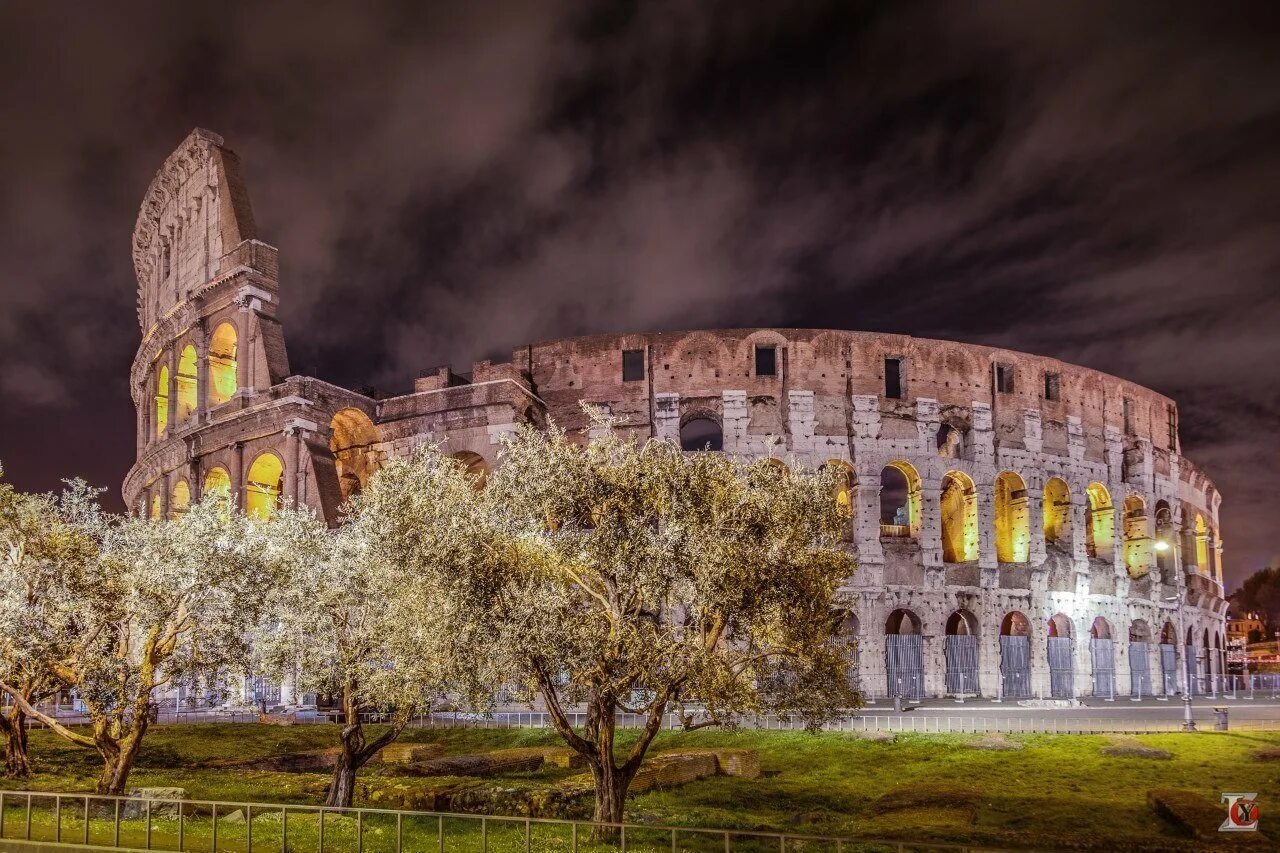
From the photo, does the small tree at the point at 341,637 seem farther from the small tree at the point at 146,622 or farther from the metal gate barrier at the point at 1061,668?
the metal gate barrier at the point at 1061,668

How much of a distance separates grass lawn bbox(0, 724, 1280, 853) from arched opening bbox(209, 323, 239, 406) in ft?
50.3

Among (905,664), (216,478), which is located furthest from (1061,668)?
(216,478)

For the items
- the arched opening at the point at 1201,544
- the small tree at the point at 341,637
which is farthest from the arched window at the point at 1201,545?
the small tree at the point at 341,637

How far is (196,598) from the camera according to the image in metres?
15.1

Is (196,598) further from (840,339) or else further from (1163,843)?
(840,339)

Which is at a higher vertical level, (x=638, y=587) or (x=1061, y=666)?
(x=638, y=587)

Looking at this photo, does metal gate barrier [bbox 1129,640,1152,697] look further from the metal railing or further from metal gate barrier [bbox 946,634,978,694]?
the metal railing

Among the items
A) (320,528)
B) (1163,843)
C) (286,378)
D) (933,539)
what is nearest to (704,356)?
(933,539)

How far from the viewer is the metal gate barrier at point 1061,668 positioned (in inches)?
1396

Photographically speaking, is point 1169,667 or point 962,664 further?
point 1169,667

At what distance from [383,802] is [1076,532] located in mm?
29060

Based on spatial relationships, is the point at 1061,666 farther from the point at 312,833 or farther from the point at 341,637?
the point at 312,833

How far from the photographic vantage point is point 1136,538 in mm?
41000

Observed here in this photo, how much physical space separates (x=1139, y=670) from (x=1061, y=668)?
473cm
